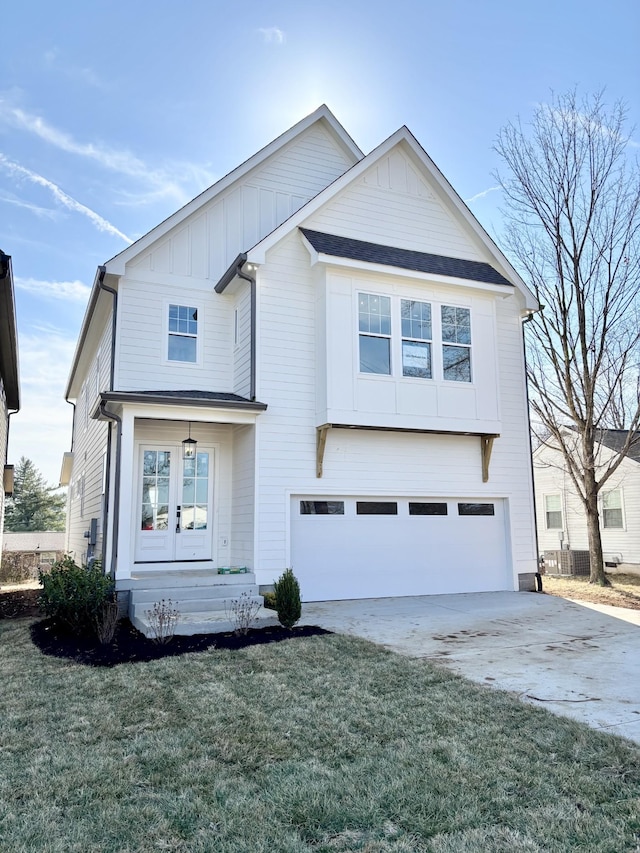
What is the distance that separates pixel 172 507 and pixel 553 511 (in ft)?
49.8

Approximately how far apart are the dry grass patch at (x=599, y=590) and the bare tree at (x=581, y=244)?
0.59 meters

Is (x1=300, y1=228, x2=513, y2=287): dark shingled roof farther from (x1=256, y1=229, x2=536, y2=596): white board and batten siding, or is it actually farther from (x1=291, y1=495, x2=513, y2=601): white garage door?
(x1=291, y1=495, x2=513, y2=601): white garage door

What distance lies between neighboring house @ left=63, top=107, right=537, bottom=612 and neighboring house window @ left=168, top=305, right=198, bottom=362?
0.04m

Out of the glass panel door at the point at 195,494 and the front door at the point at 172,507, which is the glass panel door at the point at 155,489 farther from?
the glass panel door at the point at 195,494

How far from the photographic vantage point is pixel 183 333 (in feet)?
37.8

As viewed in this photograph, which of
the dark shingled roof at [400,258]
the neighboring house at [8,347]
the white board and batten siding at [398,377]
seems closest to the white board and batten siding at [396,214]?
the dark shingled roof at [400,258]

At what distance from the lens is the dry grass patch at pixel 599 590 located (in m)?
11.3

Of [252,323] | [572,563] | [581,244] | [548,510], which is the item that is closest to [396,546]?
[252,323]

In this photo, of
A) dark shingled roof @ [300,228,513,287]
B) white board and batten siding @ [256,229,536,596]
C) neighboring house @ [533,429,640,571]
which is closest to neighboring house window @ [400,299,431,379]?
dark shingled roof @ [300,228,513,287]

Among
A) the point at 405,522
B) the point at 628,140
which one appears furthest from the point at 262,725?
the point at 628,140

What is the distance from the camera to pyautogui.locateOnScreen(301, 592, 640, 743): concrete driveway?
192 inches

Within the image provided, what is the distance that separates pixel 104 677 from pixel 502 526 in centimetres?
896

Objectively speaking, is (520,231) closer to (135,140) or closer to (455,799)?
(135,140)

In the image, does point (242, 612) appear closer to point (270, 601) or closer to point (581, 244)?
point (270, 601)
